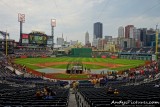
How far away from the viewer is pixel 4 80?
2903cm

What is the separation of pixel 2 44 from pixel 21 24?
74.4 ft

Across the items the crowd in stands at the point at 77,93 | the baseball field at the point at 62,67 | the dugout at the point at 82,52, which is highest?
the dugout at the point at 82,52

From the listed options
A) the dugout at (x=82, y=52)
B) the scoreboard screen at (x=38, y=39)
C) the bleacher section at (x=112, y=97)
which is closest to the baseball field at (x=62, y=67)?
the bleacher section at (x=112, y=97)

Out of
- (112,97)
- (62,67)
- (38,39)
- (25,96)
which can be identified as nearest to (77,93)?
(25,96)

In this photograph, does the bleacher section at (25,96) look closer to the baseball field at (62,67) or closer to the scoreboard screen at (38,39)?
the baseball field at (62,67)

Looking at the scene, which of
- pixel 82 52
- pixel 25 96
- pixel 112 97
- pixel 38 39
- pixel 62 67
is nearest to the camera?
pixel 112 97

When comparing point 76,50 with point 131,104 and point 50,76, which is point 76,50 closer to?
point 50,76

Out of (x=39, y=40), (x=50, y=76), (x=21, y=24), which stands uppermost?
(x=21, y=24)

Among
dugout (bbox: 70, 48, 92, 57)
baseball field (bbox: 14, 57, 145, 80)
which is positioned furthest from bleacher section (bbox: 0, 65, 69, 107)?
dugout (bbox: 70, 48, 92, 57)

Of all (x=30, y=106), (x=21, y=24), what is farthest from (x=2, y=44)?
(x=30, y=106)

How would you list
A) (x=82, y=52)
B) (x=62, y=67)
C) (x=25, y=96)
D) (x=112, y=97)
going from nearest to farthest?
1. (x=112, y=97)
2. (x=25, y=96)
3. (x=62, y=67)
4. (x=82, y=52)

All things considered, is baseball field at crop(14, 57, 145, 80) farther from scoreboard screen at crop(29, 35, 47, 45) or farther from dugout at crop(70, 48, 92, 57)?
dugout at crop(70, 48, 92, 57)

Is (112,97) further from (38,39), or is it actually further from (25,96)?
(38,39)

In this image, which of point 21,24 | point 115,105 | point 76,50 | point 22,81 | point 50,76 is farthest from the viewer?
point 76,50
